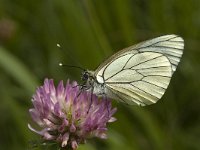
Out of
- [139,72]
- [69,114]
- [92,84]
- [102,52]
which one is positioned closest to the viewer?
[69,114]

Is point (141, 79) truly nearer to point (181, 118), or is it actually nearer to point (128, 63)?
point (128, 63)

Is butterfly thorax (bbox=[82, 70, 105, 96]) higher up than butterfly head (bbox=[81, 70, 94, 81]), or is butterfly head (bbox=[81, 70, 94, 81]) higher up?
butterfly head (bbox=[81, 70, 94, 81])

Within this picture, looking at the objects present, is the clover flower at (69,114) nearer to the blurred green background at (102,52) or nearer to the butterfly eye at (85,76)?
the butterfly eye at (85,76)

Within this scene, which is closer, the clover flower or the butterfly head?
the clover flower

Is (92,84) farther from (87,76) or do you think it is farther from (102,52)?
(102,52)

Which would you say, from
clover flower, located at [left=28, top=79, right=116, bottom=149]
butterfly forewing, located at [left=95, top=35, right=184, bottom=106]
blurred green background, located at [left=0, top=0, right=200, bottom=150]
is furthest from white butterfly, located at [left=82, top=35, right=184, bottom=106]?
blurred green background, located at [left=0, top=0, right=200, bottom=150]

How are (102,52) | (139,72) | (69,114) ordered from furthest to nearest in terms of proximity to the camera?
1. (102,52)
2. (139,72)
3. (69,114)

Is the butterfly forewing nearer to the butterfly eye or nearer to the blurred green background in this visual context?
the butterfly eye

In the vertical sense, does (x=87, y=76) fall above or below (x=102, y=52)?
below

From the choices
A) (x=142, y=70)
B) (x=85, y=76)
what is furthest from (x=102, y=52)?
(x=85, y=76)
